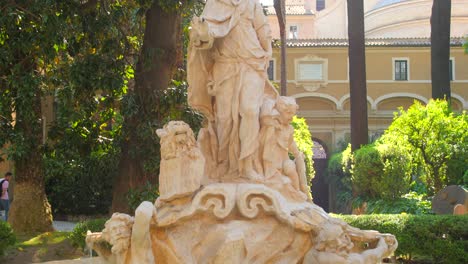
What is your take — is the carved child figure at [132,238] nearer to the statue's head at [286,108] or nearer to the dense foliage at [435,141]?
the statue's head at [286,108]

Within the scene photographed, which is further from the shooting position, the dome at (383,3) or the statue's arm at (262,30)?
the dome at (383,3)

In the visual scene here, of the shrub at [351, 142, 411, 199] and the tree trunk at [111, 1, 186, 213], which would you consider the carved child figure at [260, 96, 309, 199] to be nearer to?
the tree trunk at [111, 1, 186, 213]

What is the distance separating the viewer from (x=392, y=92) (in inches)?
1540

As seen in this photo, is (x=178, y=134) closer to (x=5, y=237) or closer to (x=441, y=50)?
(x=5, y=237)

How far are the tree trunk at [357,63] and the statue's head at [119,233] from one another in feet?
54.3

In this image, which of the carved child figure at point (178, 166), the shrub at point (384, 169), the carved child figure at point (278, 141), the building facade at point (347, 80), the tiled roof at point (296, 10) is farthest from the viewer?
the tiled roof at point (296, 10)

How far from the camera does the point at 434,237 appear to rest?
1115 cm

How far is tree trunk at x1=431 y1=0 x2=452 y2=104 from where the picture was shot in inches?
893

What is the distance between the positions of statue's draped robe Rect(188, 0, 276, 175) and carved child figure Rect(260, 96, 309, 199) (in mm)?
114

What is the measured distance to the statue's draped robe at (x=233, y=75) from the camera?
7.29 metres

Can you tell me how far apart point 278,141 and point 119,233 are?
7.28 ft

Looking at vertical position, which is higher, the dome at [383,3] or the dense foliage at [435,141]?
the dome at [383,3]

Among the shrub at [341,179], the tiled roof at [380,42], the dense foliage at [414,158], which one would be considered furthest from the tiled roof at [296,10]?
the dense foliage at [414,158]

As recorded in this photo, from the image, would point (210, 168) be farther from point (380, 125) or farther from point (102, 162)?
point (380, 125)
